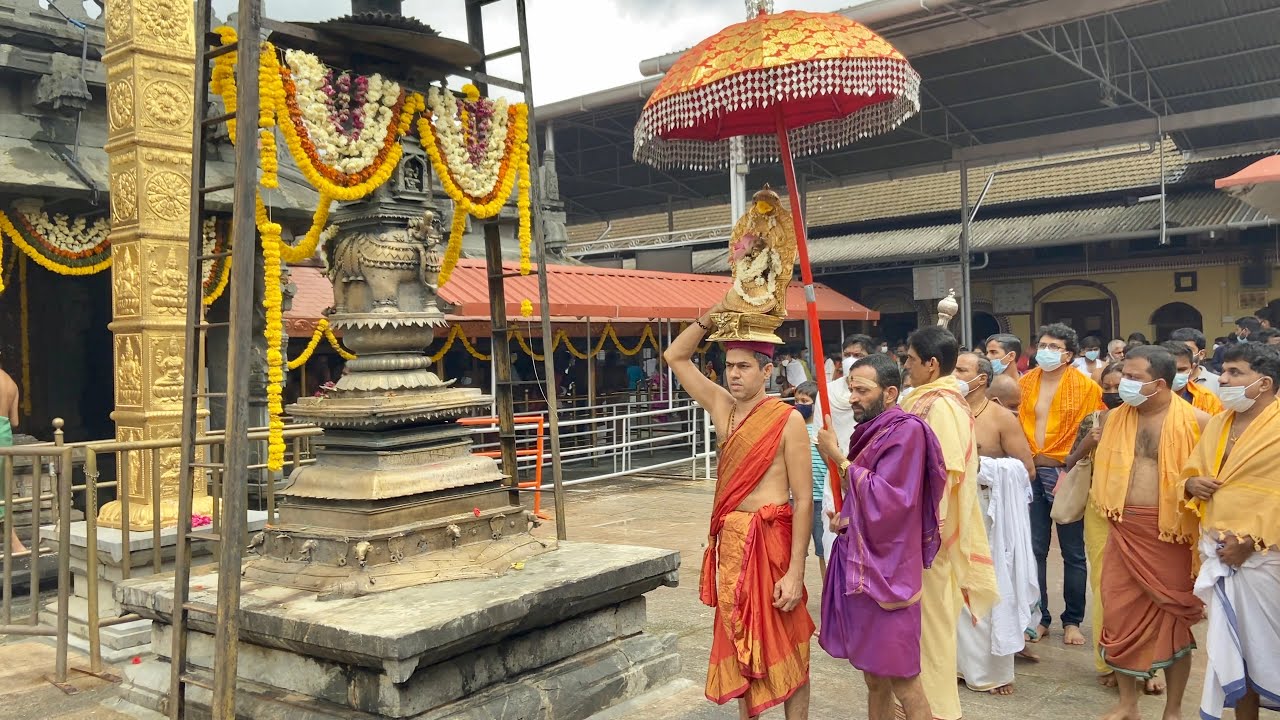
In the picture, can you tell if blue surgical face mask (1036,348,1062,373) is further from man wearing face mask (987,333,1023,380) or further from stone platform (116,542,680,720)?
stone platform (116,542,680,720)

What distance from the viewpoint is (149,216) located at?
5609mm

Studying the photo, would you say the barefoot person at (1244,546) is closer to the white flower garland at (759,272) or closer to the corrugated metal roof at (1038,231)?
the white flower garland at (759,272)

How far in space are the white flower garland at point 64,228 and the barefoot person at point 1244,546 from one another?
28.1 feet

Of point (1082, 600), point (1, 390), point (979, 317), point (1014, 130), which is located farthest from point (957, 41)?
point (1, 390)

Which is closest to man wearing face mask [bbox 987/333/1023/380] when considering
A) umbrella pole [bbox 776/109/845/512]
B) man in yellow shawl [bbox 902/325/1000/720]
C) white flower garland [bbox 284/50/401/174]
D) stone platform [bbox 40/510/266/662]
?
man in yellow shawl [bbox 902/325/1000/720]

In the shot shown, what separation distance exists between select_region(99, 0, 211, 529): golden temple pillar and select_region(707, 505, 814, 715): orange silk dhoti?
3698 millimetres

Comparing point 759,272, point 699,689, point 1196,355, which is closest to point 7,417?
point 699,689

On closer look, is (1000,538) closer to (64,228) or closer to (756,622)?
(756,622)

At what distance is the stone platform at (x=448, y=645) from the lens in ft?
11.3

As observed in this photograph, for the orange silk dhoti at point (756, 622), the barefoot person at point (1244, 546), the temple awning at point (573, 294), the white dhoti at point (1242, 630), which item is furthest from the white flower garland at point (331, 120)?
the temple awning at point (573, 294)

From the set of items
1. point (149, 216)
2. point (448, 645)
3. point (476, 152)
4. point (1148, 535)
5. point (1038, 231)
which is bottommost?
point (448, 645)

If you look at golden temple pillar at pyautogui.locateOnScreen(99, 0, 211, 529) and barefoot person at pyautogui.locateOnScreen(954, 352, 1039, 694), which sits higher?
golden temple pillar at pyautogui.locateOnScreen(99, 0, 211, 529)

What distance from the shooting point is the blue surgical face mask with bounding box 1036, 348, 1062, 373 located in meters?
5.73

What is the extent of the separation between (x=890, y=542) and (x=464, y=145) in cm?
285
